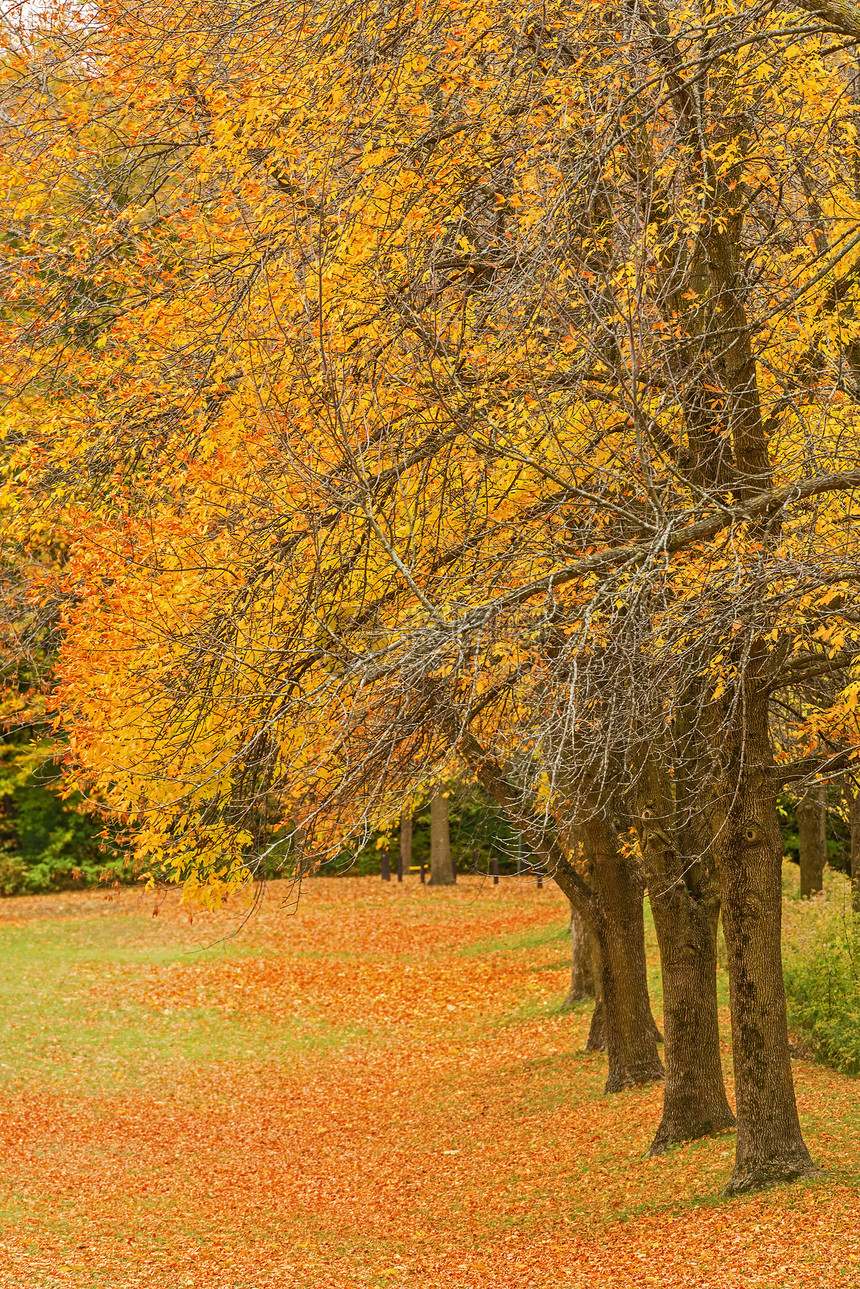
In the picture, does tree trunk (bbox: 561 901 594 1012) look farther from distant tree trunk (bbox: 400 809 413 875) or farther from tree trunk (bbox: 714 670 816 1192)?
distant tree trunk (bbox: 400 809 413 875)

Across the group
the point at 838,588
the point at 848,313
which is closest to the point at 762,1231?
the point at 838,588

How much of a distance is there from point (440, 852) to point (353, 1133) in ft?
58.8

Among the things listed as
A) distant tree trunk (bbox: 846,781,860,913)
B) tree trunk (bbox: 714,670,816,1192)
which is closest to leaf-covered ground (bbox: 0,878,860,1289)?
tree trunk (bbox: 714,670,816,1192)

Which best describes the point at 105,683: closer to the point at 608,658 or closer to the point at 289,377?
the point at 289,377

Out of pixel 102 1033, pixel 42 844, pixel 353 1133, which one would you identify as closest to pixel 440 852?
pixel 42 844

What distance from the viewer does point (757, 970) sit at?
27.4ft

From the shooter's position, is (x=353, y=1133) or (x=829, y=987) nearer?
(x=829, y=987)

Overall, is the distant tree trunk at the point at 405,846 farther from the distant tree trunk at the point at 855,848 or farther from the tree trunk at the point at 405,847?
the distant tree trunk at the point at 855,848

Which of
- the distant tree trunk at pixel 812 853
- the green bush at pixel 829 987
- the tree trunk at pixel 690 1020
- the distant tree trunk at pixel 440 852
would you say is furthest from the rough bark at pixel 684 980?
the distant tree trunk at pixel 440 852

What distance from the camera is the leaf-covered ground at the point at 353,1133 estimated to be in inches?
336

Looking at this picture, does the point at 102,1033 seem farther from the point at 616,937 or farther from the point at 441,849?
the point at 441,849

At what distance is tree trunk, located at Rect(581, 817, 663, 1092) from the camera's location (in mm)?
12383

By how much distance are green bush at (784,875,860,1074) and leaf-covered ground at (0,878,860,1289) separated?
1.31 feet

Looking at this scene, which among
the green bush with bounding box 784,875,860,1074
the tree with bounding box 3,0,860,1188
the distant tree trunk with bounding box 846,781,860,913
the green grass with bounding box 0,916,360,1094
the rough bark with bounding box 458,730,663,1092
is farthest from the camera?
the green grass with bounding box 0,916,360,1094
